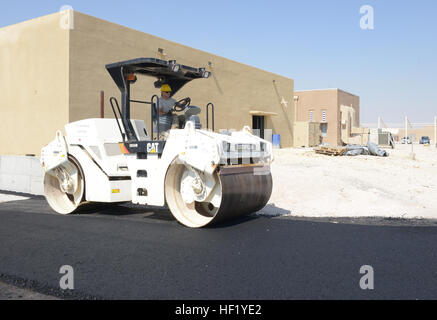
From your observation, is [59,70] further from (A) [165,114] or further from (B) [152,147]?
(B) [152,147]

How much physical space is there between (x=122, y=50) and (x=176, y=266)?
12.4m

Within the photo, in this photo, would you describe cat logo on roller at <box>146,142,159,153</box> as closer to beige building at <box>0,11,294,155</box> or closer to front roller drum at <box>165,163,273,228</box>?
front roller drum at <box>165,163,273,228</box>

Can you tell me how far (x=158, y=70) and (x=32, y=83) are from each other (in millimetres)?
9189

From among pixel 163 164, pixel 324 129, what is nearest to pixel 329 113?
pixel 324 129

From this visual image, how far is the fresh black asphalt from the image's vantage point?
3613 mm

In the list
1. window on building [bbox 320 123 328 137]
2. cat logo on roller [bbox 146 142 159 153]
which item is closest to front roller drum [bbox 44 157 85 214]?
cat logo on roller [bbox 146 142 159 153]

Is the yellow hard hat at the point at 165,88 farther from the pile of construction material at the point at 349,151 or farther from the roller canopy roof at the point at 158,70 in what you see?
the pile of construction material at the point at 349,151

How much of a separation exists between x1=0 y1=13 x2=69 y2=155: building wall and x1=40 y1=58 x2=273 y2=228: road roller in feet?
21.8

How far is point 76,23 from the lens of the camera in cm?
1353

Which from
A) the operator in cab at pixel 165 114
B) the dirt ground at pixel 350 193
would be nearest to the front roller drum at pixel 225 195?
the operator in cab at pixel 165 114

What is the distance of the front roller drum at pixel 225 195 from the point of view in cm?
574

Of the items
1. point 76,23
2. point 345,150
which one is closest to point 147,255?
point 76,23

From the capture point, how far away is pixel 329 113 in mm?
43844
